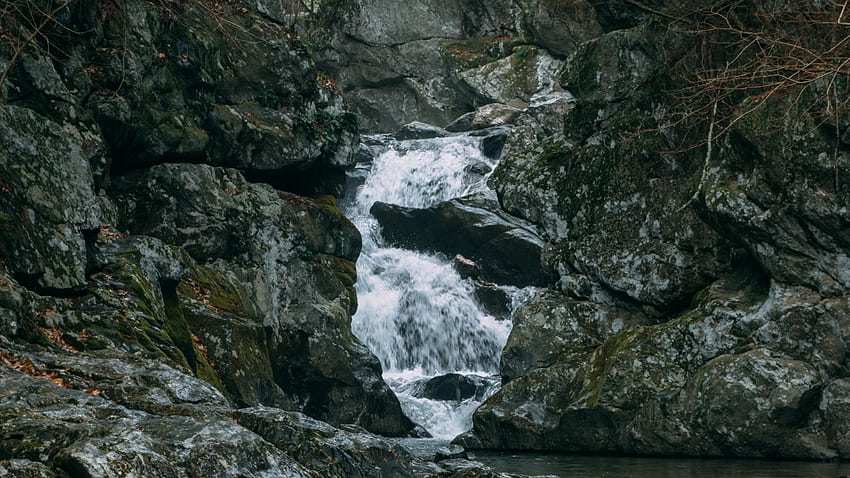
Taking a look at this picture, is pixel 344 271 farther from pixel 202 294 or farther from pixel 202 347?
pixel 202 347

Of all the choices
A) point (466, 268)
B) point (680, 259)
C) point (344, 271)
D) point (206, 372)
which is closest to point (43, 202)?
point (206, 372)

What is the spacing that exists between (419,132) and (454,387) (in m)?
17.6

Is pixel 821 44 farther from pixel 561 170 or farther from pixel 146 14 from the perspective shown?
pixel 146 14

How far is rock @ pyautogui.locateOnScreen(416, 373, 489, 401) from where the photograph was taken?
17.4m

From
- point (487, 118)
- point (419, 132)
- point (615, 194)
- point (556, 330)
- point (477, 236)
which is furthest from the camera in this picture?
point (487, 118)

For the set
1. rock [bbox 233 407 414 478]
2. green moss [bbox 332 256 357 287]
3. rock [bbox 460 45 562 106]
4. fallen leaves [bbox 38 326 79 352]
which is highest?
rock [bbox 460 45 562 106]

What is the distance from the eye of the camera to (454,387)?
17484 mm

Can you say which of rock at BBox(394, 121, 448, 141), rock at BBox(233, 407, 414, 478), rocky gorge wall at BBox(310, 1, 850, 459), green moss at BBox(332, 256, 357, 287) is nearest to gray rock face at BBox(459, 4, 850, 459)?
rocky gorge wall at BBox(310, 1, 850, 459)

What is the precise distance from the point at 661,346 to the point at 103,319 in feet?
27.7

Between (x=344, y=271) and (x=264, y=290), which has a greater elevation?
(x=344, y=271)

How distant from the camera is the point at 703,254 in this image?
13305 millimetres

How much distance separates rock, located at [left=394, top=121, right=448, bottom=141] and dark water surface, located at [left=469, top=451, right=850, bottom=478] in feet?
73.9

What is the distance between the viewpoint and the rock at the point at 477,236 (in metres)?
23.0

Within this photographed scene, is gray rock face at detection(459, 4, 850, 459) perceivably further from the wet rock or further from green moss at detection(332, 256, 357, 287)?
the wet rock
